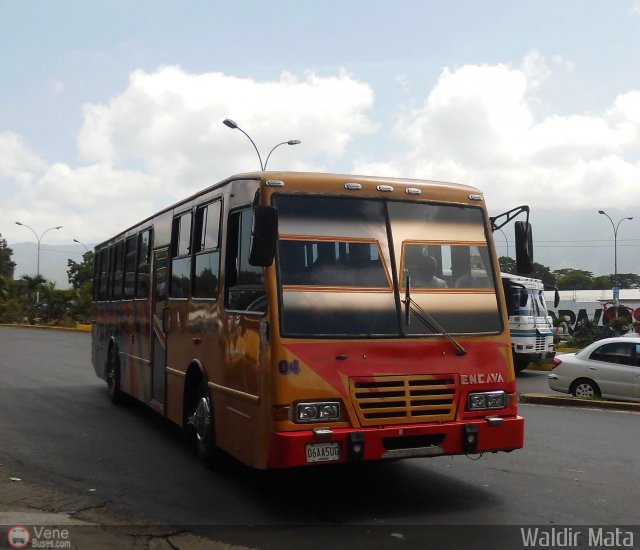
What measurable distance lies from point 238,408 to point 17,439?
172 inches

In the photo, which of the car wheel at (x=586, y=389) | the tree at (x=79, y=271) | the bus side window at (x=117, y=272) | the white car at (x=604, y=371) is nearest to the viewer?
the bus side window at (x=117, y=272)

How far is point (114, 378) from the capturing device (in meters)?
13.6

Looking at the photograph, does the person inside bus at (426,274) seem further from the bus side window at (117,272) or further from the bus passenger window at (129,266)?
the bus side window at (117,272)

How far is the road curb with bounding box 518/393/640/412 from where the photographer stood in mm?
14516

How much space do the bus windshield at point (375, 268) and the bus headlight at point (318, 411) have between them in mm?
541

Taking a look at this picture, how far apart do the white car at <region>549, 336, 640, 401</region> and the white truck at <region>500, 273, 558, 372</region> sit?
6.30 metres

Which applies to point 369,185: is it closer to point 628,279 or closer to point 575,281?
point 575,281

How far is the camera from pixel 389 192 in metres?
7.34

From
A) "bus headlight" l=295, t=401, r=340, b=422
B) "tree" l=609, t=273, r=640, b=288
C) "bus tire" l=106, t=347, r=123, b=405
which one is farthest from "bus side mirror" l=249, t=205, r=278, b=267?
"tree" l=609, t=273, r=640, b=288

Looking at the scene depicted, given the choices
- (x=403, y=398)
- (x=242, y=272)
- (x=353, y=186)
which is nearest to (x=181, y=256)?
(x=242, y=272)

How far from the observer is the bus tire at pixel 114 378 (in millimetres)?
13398

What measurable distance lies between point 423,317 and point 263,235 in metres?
1.55

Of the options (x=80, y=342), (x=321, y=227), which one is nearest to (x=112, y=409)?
(x=321, y=227)

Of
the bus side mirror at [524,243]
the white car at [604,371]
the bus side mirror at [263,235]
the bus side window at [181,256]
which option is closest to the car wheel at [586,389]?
the white car at [604,371]
